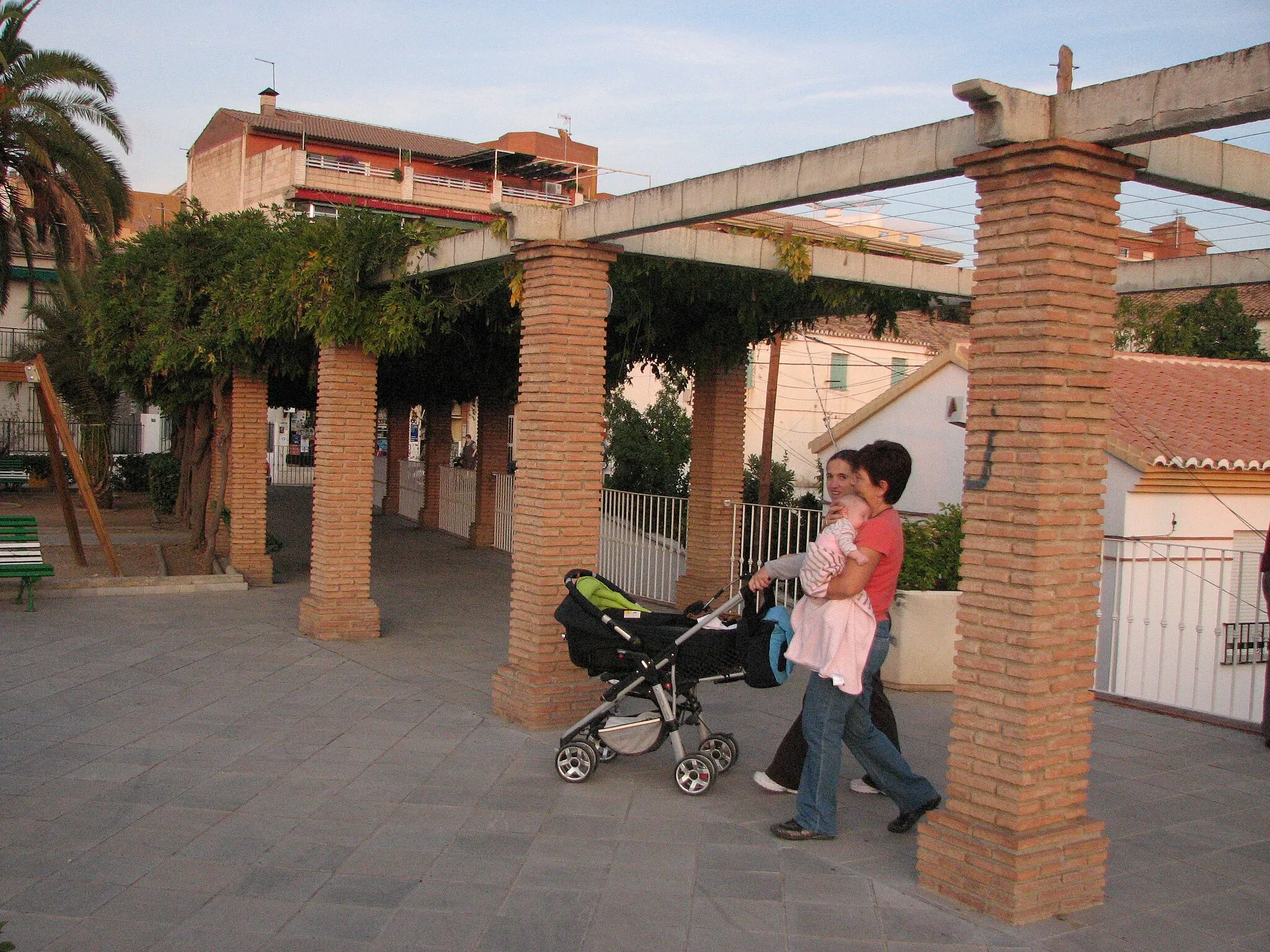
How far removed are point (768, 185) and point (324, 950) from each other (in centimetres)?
416

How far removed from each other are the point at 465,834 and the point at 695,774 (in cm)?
129

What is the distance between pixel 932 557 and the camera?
9.12 meters

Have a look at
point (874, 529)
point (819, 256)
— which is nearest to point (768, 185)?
point (874, 529)

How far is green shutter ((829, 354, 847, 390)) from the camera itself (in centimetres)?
3622

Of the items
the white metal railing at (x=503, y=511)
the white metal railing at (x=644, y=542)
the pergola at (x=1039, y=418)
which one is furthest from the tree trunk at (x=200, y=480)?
the pergola at (x=1039, y=418)

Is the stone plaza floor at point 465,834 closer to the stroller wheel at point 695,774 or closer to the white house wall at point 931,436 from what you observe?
the stroller wheel at point 695,774

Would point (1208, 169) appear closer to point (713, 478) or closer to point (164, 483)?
point (713, 478)

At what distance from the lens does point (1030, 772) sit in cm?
448

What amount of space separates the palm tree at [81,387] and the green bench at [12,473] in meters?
1.55

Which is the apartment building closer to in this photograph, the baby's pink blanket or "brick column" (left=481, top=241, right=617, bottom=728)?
"brick column" (left=481, top=241, right=617, bottom=728)

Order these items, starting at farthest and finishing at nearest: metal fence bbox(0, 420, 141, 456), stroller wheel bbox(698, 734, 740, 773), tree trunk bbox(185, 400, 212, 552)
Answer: metal fence bbox(0, 420, 141, 456) < tree trunk bbox(185, 400, 212, 552) < stroller wheel bbox(698, 734, 740, 773)

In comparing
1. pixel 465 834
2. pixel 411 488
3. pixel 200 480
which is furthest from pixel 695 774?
pixel 411 488

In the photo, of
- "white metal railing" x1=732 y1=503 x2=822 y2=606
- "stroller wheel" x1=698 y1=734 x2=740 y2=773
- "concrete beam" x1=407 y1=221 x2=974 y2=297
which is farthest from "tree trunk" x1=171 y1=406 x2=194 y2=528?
"stroller wheel" x1=698 y1=734 x2=740 y2=773

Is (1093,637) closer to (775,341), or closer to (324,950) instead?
(324,950)
